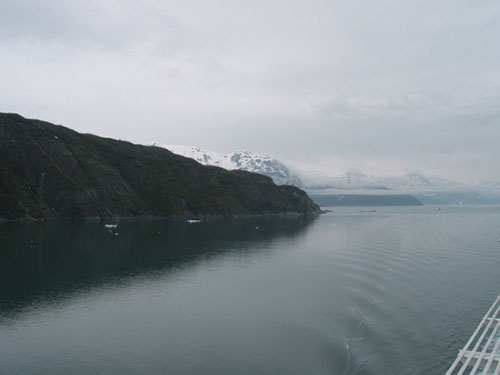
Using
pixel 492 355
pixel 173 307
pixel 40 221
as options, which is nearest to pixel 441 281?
pixel 492 355

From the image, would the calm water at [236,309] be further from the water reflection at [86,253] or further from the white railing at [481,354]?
the white railing at [481,354]

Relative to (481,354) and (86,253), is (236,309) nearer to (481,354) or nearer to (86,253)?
(481,354)

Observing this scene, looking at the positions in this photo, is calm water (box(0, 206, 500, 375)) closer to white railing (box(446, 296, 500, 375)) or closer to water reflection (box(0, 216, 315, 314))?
water reflection (box(0, 216, 315, 314))

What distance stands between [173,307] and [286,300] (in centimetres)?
1773

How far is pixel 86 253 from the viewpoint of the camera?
4493 inches

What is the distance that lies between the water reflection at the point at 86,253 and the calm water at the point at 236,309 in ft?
1.61

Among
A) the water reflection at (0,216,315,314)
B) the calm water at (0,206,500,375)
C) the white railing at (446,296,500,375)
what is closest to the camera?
the white railing at (446,296,500,375)

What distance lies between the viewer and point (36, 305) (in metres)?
60.9

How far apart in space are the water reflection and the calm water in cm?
49

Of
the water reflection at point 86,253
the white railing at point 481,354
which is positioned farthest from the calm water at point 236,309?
the white railing at point 481,354

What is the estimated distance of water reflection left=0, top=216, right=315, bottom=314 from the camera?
242 ft

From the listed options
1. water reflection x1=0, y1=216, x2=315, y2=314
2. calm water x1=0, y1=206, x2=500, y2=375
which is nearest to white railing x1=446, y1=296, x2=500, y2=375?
calm water x1=0, y1=206, x2=500, y2=375

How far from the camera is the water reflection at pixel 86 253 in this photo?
2906 inches

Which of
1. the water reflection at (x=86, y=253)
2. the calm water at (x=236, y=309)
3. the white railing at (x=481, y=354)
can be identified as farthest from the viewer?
the water reflection at (x=86, y=253)
